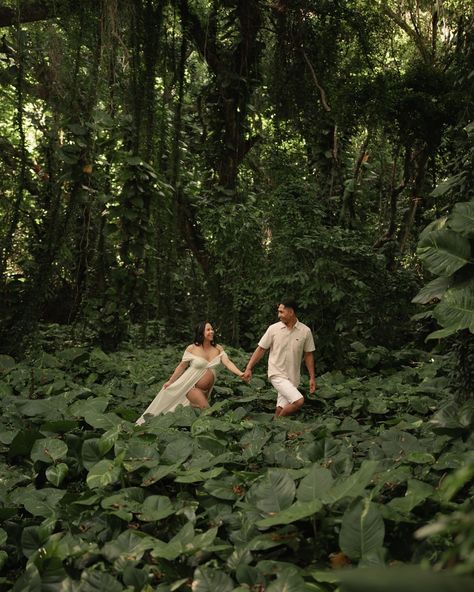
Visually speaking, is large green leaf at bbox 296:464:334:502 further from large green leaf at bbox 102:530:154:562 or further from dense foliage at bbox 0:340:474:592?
large green leaf at bbox 102:530:154:562

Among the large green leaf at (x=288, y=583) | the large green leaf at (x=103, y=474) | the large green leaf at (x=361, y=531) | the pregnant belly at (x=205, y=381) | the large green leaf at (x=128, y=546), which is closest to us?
the large green leaf at (x=288, y=583)

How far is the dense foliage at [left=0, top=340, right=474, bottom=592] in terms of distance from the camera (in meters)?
2.68

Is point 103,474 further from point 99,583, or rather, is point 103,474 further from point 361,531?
point 361,531

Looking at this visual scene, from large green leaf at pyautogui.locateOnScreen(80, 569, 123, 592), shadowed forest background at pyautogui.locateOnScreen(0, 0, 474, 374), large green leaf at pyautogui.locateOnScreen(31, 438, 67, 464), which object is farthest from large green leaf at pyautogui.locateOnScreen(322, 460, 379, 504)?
shadowed forest background at pyautogui.locateOnScreen(0, 0, 474, 374)

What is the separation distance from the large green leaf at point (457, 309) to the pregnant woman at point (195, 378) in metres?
3.27

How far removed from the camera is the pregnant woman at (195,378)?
624 cm

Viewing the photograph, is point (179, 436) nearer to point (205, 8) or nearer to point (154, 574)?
point (154, 574)

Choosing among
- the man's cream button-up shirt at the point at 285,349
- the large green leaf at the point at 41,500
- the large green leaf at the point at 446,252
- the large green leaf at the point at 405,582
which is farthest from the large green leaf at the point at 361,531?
the man's cream button-up shirt at the point at 285,349

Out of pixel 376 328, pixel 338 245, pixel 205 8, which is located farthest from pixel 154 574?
pixel 205 8

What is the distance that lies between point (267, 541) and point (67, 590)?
2.72 ft

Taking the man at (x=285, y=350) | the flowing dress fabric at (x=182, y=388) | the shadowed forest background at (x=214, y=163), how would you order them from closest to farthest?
the man at (x=285, y=350) < the flowing dress fabric at (x=182, y=388) < the shadowed forest background at (x=214, y=163)

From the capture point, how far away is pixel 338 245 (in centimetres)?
904

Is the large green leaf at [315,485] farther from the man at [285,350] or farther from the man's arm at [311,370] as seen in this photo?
the man's arm at [311,370]

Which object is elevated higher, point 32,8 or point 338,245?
point 32,8
